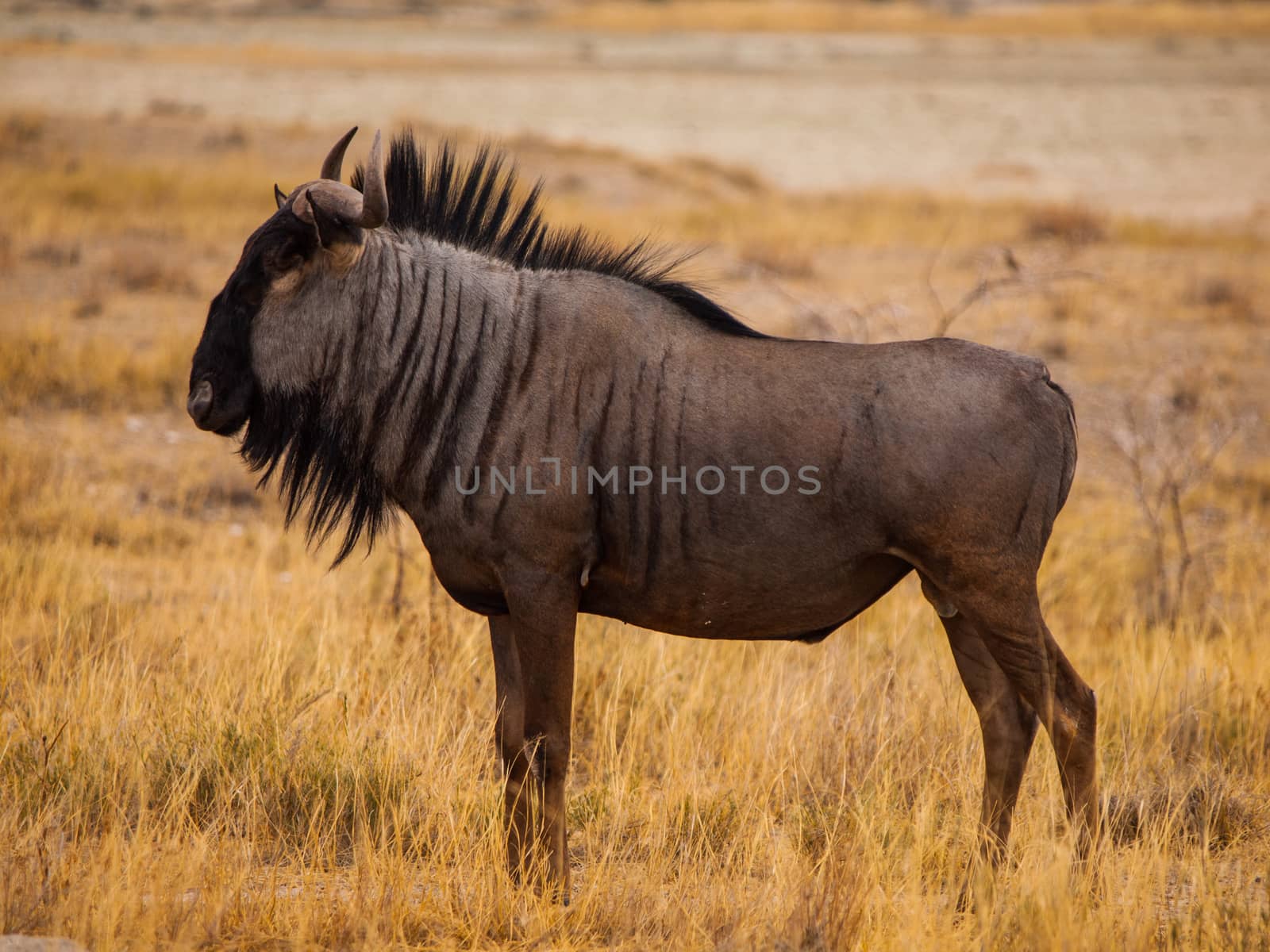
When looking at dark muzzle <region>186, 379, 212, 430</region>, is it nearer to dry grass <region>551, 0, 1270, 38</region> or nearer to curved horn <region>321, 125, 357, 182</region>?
curved horn <region>321, 125, 357, 182</region>

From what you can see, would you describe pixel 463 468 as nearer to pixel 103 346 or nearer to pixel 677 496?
pixel 677 496

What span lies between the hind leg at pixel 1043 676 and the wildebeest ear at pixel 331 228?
7.06 feet

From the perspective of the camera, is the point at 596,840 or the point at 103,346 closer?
the point at 596,840

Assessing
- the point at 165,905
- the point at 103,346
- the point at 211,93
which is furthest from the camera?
the point at 211,93

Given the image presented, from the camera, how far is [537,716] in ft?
13.4

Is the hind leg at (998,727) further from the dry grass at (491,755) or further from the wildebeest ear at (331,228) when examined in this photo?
the wildebeest ear at (331,228)

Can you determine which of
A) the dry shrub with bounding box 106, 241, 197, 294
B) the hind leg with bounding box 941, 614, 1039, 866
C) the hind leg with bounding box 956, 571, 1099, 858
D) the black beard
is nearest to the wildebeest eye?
the black beard

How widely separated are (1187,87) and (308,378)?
46149 millimetres

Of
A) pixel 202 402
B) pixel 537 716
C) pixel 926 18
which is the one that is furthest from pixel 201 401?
pixel 926 18

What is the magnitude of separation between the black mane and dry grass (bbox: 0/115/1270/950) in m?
1.82

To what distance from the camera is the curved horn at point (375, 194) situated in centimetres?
378

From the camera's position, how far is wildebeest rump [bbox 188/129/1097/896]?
3986 millimetres

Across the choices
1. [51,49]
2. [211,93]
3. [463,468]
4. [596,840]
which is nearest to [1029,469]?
[463,468]

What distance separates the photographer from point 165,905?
3801 millimetres
